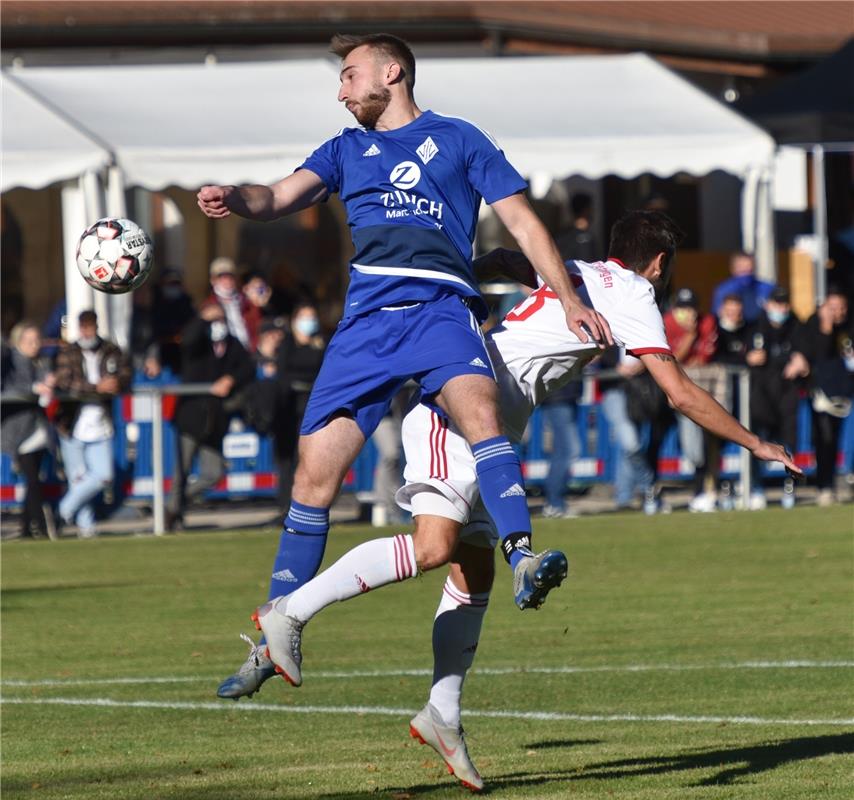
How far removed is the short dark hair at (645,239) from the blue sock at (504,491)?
102 cm

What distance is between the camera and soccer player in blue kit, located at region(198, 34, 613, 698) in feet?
22.8

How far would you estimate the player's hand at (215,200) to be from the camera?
708 centimetres

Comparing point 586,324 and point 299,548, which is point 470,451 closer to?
point 586,324

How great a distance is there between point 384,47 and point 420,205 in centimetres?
63

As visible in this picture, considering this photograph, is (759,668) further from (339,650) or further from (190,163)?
(190,163)

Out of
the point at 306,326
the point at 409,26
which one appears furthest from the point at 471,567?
the point at 409,26

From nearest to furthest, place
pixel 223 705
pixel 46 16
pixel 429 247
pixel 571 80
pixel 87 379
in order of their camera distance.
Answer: pixel 429 247 < pixel 223 705 < pixel 87 379 < pixel 571 80 < pixel 46 16

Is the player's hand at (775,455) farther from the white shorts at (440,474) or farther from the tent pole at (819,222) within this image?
the tent pole at (819,222)

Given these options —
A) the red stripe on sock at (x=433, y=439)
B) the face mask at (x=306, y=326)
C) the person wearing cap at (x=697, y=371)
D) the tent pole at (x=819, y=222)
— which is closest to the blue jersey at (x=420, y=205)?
the red stripe on sock at (x=433, y=439)

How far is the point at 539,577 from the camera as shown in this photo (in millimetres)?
6262

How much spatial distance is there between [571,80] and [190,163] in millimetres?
5312

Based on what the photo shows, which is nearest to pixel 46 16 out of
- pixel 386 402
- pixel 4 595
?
pixel 4 595

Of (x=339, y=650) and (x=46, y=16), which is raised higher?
(x=46, y=16)

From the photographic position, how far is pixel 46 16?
27000 mm
